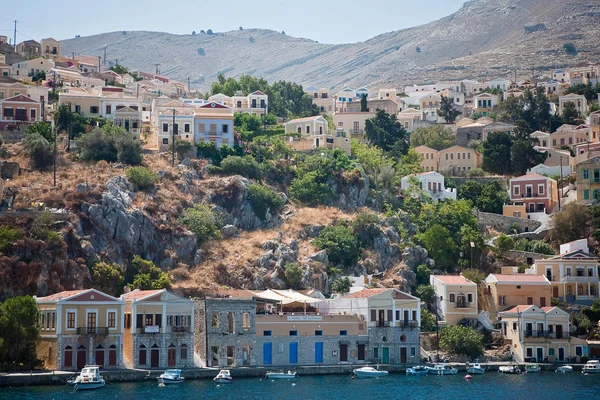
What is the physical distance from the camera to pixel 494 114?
144 meters

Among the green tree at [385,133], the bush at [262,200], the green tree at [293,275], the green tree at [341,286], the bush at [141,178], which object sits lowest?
the green tree at [341,286]

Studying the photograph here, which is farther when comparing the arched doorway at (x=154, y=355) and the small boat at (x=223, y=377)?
the arched doorway at (x=154, y=355)

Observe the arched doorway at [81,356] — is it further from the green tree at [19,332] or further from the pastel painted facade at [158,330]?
the pastel painted facade at [158,330]

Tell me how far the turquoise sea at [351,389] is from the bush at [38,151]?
3186 centimetres

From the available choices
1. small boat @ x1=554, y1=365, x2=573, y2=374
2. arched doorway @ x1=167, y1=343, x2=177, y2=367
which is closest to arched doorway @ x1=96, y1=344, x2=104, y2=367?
arched doorway @ x1=167, y1=343, x2=177, y2=367

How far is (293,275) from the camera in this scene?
285 feet

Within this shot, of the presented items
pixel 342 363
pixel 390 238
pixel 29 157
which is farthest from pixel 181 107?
pixel 342 363

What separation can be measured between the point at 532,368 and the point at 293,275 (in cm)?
1950

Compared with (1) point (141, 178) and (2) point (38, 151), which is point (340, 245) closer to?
(1) point (141, 178)

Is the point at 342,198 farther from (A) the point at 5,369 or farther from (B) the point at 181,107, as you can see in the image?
(A) the point at 5,369

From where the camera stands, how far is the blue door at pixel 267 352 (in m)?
77.7

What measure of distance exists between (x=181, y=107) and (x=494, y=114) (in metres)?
49.5

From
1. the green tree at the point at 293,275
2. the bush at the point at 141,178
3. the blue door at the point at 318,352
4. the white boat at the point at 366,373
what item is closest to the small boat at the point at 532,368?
the white boat at the point at 366,373

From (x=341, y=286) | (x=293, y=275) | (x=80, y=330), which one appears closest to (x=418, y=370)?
(x=341, y=286)
